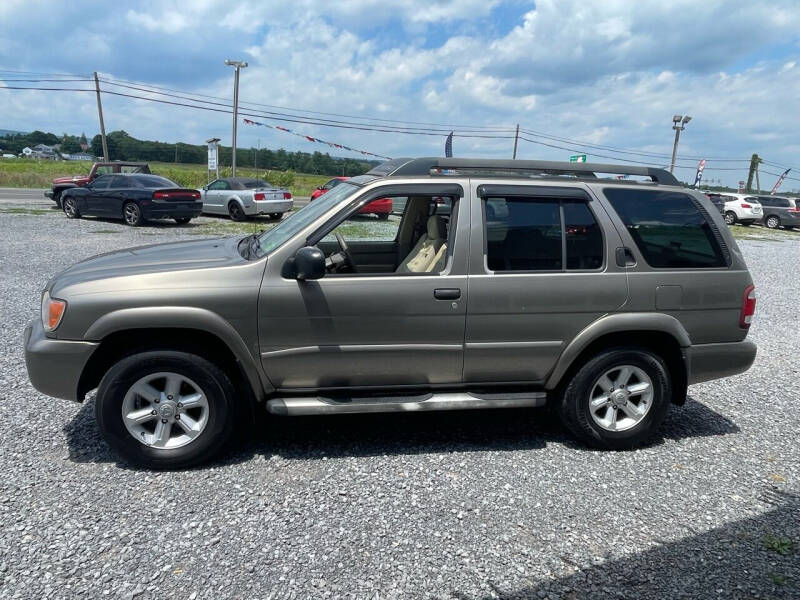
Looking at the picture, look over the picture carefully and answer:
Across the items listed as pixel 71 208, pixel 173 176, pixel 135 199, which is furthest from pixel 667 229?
pixel 173 176

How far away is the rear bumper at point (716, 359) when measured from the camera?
13.0 feet

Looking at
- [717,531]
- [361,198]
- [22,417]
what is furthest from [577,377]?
[22,417]

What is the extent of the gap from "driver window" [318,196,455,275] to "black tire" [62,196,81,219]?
1616cm

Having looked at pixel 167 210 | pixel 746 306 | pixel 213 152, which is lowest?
pixel 167 210

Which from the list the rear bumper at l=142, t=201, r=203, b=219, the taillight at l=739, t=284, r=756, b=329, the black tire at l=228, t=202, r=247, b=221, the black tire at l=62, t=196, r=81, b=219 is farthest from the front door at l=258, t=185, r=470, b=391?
the black tire at l=62, t=196, r=81, b=219

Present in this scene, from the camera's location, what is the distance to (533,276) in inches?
147

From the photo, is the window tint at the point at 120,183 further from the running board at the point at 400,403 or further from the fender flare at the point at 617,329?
the fender flare at the point at 617,329

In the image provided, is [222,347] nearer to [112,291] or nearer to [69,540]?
[112,291]

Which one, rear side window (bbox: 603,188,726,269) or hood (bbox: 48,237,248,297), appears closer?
hood (bbox: 48,237,248,297)

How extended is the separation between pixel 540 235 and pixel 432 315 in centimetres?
94

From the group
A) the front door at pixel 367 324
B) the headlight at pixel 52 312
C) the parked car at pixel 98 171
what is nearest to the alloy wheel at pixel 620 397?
the front door at pixel 367 324

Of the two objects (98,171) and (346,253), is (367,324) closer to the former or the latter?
(346,253)

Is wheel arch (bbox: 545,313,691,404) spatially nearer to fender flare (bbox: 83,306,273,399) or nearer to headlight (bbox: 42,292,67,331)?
fender flare (bbox: 83,306,273,399)

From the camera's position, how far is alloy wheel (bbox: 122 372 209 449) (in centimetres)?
349
